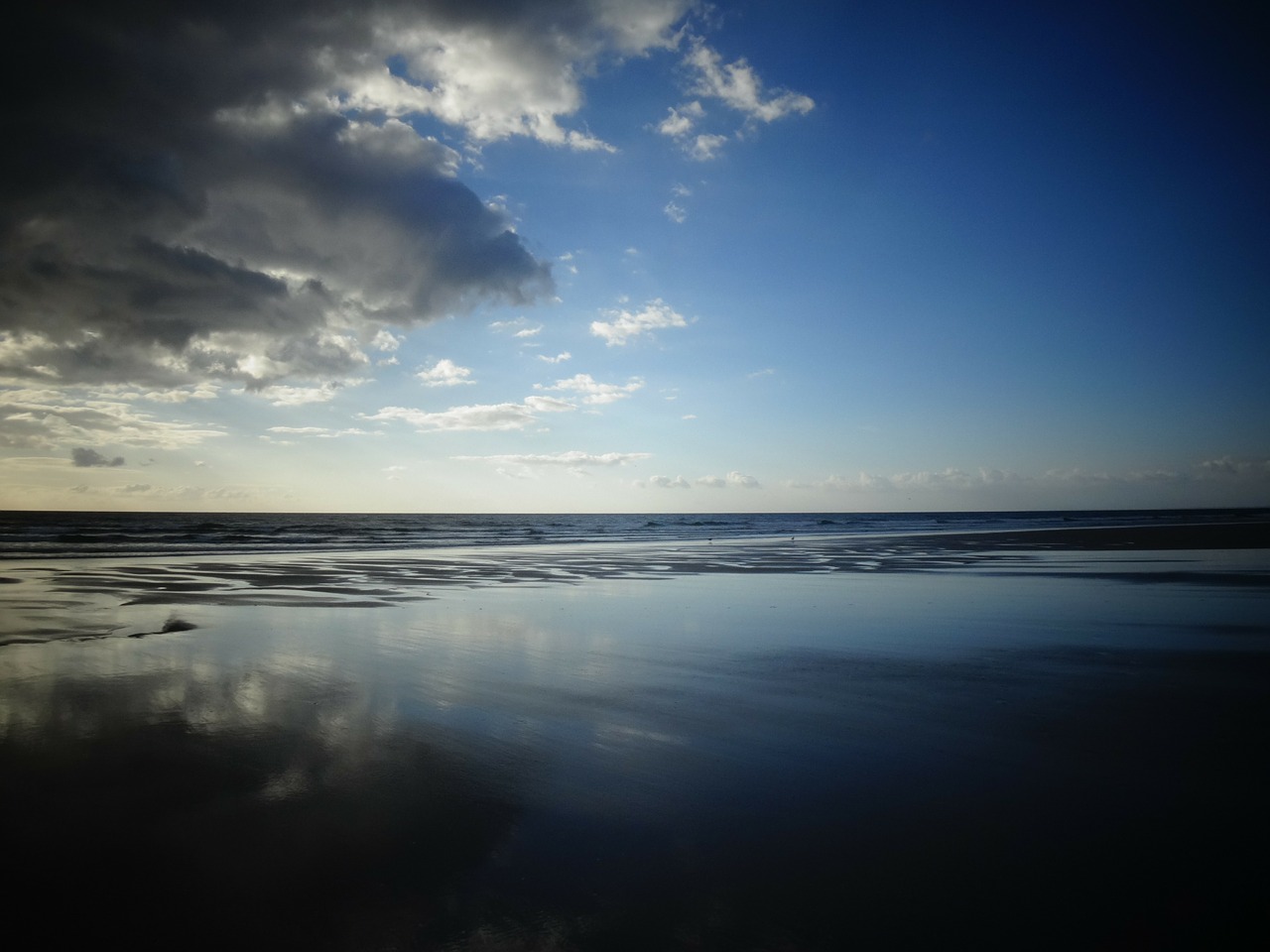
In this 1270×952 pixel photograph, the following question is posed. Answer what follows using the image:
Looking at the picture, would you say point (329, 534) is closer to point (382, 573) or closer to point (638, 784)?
point (382, 573)

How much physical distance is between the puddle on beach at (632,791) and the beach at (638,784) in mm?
25

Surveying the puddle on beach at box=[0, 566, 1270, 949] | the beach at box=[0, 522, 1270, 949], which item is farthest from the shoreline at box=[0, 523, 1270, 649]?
the puddle on beach at box=[0, 566, 1270, 949]

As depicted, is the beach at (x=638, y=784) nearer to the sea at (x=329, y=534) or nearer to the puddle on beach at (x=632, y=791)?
the puddle on beach at (x=632, y=791)

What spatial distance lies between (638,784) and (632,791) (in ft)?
0.41

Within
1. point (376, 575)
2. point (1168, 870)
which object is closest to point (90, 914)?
point (1168, 870)

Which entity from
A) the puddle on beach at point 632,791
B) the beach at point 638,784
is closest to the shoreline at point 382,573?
the beach at point 638,784

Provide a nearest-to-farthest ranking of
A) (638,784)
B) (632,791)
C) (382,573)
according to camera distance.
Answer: (632,791) → (638,784) → (382,573)

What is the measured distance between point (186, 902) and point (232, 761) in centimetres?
194

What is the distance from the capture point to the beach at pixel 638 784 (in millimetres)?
3033

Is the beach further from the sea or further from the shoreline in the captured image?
the sea

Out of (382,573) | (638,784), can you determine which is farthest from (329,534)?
(638,784)

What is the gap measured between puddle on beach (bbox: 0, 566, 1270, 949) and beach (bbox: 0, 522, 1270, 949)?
25 mm

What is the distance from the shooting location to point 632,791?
4367mm

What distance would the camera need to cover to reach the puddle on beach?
3.04 m
